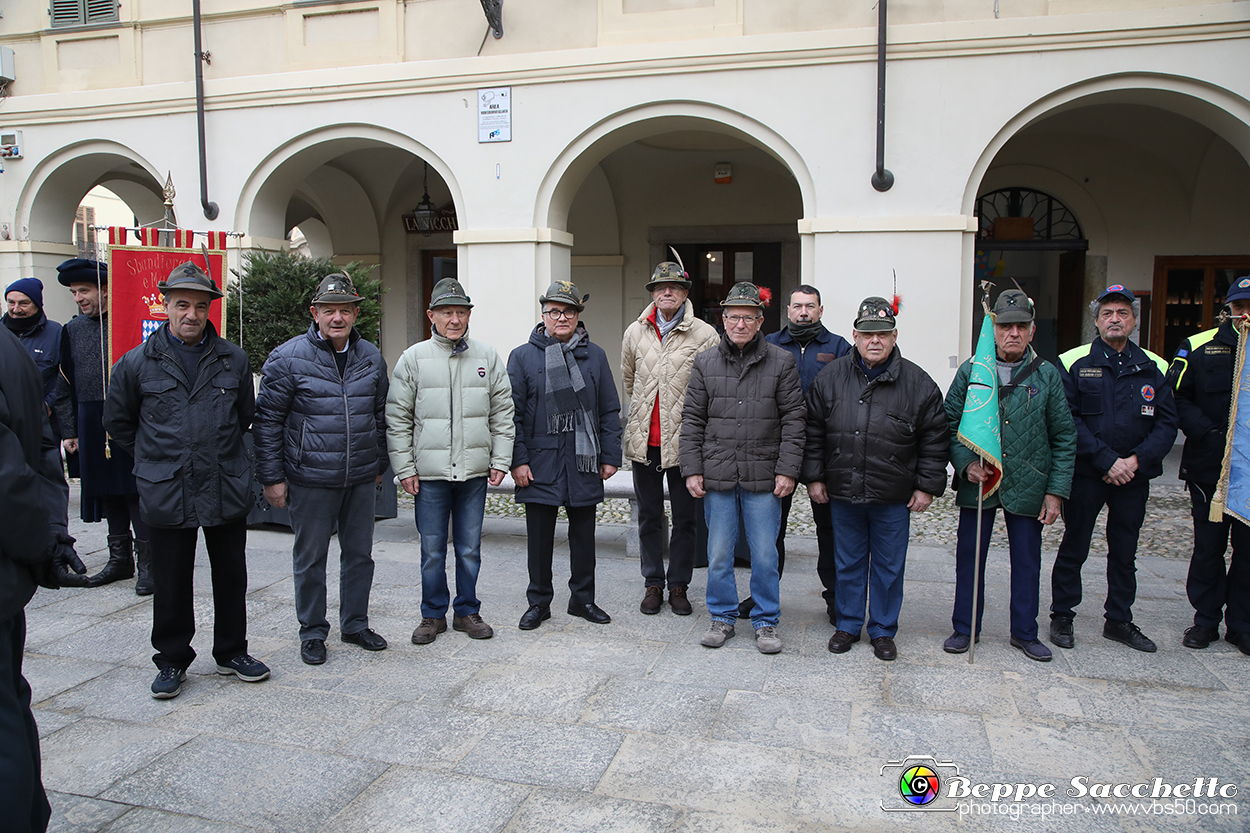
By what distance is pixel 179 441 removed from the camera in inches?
149

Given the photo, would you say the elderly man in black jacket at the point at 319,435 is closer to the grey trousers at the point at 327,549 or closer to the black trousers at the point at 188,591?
the grey trousers at the point at 327,549

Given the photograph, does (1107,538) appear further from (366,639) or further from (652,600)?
(366,639)

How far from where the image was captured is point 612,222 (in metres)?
13.0

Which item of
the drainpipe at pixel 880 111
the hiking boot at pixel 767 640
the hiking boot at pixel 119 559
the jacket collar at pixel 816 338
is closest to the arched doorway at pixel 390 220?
the drainpipe at pixel 880 111

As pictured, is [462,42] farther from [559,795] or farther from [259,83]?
[559,795]

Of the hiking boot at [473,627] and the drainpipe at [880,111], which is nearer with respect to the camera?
the hiking boot at [473,627]

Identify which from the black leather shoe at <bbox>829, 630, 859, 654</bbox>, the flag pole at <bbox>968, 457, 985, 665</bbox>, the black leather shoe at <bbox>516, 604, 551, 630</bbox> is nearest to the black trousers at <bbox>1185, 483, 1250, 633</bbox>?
the flag pole at <bbox>968, 457, 985, 665</bbox>

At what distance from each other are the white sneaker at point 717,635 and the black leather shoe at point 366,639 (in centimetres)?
165

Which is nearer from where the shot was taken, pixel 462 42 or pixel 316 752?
pixel 316 752

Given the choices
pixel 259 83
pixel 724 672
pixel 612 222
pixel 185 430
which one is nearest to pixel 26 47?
pixel 259 83

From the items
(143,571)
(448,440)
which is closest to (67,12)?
(143,571)

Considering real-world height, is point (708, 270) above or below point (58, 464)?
above

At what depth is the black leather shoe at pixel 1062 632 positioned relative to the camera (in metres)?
4.40

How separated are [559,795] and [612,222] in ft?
35.7
